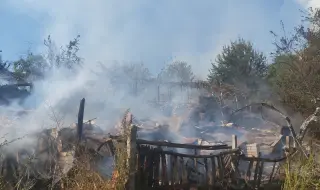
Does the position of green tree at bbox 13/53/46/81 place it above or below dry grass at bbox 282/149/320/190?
above

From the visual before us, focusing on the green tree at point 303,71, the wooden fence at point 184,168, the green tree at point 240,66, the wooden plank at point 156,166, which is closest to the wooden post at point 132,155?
the wooden fence at point 184,168

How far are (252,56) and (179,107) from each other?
43.9 ft

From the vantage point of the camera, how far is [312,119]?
1114cm

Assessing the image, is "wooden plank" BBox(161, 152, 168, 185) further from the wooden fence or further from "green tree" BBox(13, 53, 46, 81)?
"green tree" BBox(13, 53, 46, 81)

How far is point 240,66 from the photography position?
3316 centimetres

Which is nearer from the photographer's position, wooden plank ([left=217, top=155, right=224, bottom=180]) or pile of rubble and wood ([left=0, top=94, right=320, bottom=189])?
pile of rubble and wood ([left=0, top=94, right=320, bottom=189])

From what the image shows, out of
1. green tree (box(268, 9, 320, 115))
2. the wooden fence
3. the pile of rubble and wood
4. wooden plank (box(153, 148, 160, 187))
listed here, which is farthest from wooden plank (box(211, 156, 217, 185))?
green tree (box(268, 9, 320, 115))

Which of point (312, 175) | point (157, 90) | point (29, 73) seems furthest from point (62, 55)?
point (312, 175)

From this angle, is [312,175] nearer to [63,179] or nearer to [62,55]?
[63,179]

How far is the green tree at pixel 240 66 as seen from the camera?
32.5 meters

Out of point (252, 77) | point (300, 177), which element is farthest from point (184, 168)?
point (252, 77)

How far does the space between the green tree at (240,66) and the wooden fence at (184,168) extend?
74.2 ft

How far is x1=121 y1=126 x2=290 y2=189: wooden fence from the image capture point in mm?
8719

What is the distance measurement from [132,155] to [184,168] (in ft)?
5.44
